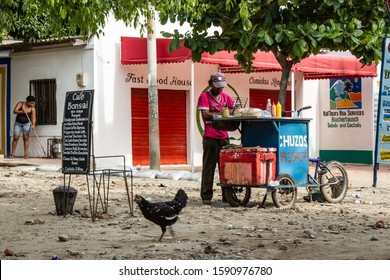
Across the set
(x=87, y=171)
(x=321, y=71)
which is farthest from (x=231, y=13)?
(x=321, y=71)

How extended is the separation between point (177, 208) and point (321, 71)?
1555 centimetres

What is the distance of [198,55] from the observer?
15.5 metres

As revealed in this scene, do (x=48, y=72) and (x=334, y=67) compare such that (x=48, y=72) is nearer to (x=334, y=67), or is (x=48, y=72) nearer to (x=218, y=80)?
(x=334, y=67)

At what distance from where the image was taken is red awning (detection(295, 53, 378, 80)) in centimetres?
2336

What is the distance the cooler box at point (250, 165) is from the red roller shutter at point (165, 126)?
10.9 meters

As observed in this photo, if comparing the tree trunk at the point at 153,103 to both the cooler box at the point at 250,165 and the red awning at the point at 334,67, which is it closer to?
the red awning at the point at 334,67

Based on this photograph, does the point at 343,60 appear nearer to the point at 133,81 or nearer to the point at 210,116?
the point at 133,81

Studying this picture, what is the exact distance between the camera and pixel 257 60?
2145 centimetres

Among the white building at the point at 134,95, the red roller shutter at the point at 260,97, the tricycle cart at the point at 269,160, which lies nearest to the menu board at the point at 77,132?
the tricycle cart at the point at 269,160

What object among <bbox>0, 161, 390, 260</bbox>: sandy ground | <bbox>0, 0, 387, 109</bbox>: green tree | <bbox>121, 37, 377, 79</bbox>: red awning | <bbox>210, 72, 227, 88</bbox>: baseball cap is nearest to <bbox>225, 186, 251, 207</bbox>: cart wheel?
<bbox>0, 161, 390, 260</bbox>: sandy ground

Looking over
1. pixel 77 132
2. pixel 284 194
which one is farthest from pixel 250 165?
pixel 77 132

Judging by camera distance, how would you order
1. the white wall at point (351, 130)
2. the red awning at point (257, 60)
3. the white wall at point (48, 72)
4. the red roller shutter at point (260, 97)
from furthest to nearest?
the white wall at point (351, 130) → the red roller shutter at point (260, 97) → the white wall at point (48, 72) → the red awning at point (257, 60)

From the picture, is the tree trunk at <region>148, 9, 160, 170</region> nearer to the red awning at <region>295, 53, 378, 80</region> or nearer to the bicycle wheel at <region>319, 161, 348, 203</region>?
the red awning at <region>295, 53, 378, 80</region>

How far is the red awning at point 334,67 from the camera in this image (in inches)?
920
